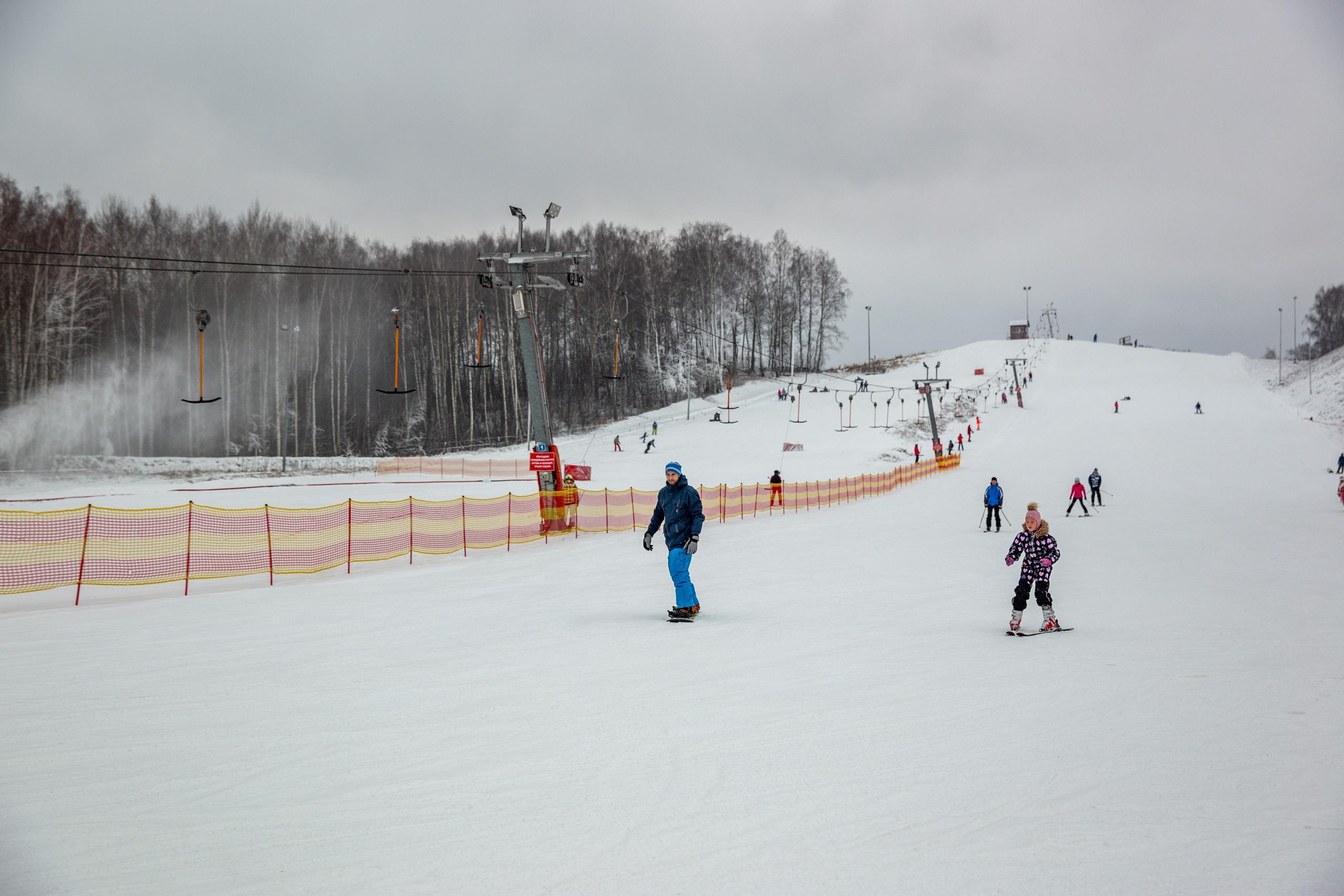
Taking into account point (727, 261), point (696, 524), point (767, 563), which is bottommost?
point (767, 563)

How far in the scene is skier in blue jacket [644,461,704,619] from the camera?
9984mm

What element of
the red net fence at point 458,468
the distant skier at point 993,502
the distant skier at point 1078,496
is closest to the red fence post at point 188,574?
the distant skier at point 993,502

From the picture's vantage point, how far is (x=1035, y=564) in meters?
9.70

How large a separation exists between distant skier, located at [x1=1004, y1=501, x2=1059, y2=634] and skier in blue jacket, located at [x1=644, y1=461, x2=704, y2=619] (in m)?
3.77

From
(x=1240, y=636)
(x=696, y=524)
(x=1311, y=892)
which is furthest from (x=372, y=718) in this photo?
(x=1240, y=636)

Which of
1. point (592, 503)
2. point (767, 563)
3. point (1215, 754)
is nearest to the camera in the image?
point (1215, 754)

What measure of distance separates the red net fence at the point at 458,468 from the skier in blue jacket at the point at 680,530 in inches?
1251

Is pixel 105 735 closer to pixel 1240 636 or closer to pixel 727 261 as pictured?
pixel 1240 636

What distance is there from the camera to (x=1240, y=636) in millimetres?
9352

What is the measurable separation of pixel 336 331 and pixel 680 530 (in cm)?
5789

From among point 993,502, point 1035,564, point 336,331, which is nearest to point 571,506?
point 993,502

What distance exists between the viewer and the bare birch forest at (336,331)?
146 ft

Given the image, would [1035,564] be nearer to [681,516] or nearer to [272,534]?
[681,516]

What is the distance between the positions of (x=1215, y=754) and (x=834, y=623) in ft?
17.0
